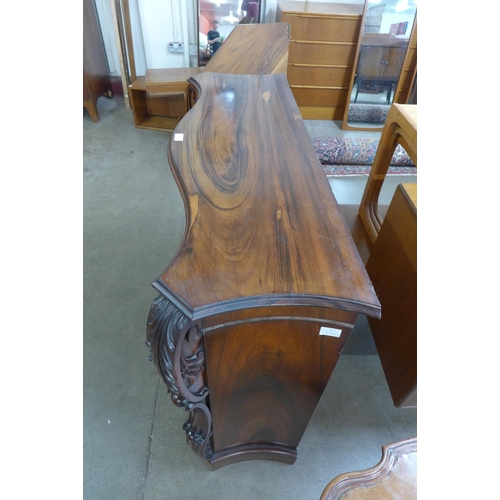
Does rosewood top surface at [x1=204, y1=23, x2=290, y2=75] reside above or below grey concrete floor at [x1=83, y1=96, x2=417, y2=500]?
above

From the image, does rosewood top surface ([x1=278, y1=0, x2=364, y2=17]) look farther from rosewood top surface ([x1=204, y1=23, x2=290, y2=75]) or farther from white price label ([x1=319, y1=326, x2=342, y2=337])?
white price label ([x1=319, y1=326, x2=342, y2=337])

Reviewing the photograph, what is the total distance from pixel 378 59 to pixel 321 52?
1.52 ft

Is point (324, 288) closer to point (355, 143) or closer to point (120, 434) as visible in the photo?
point (120, 434)

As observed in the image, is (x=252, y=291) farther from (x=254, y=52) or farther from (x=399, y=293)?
(x=254, y=52)

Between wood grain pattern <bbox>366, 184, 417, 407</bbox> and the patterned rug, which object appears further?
the patterned rug

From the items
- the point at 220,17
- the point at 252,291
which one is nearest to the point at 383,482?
the point at 252,291

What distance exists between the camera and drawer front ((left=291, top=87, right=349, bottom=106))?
2967mm

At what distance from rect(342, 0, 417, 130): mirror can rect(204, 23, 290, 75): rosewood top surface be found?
117cm

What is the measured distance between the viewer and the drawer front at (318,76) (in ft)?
9.32

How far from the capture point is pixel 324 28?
8.63 feet

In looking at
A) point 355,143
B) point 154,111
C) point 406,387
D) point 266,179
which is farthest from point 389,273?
point 154,111

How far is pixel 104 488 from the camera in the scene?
1.08 m

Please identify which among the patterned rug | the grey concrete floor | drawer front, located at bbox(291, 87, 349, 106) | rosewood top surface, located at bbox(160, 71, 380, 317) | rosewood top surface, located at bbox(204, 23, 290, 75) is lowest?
the grey concrete floor

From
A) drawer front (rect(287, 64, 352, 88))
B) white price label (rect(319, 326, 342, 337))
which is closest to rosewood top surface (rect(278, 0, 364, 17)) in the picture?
drawer front (rect(287, 64, 352, 88))
